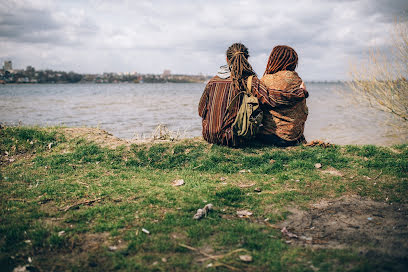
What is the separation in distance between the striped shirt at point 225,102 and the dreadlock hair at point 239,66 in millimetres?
177

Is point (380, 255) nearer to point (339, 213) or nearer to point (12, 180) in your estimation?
point (339, 213)

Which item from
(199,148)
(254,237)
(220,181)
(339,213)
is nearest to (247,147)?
(199,148)

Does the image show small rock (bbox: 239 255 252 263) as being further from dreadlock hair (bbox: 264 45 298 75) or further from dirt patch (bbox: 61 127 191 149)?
dreadlock hair (bbox: 264 45 298 75)

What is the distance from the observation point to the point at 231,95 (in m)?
7.38

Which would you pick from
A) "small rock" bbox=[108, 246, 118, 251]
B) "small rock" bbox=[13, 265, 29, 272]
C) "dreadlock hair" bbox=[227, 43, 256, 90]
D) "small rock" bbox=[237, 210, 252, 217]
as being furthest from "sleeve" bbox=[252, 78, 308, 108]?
"small rock" bbox=[13, 265, 29, 272]

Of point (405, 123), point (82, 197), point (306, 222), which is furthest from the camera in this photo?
point (405, 123)

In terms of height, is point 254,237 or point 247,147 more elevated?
point 247,147

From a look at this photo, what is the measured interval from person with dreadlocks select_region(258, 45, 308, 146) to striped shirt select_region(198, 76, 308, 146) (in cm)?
21

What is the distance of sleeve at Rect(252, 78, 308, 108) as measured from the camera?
280 inches

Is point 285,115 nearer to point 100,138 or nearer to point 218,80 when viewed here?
point 218,80

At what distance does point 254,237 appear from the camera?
3926 mm

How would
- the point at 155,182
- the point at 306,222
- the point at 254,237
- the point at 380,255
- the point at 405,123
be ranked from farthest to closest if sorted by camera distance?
1. the point at 405,123
2. the point at 155,182
3. the point at 306,222
4. the point at 254,237
5. the point at 380,255

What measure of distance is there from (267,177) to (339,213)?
177 centimetres

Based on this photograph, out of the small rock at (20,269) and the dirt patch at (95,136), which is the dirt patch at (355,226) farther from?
the dirt patch at (95,136)
